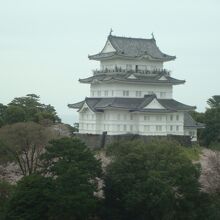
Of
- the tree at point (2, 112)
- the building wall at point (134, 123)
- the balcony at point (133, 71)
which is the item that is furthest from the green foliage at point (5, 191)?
the tree at point (2, 112)

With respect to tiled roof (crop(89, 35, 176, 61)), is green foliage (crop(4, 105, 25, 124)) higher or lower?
lower

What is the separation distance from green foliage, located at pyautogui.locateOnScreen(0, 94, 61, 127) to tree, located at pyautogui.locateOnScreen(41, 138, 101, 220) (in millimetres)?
16798

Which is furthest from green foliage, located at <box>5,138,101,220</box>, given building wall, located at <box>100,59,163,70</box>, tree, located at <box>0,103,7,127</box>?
tree, located at <box>0,103,7,127</box>

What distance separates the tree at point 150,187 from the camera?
2939 centimetres

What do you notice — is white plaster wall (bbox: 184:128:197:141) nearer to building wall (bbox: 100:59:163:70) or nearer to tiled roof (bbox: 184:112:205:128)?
tiled roof (bbox: 184:112:205:128)

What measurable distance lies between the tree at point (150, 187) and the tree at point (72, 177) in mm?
1185

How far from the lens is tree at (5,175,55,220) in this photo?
94.6 ft

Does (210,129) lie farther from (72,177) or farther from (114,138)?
(72,177)

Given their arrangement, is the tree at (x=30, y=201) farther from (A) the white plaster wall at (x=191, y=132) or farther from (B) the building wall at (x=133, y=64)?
(A) the white plaster wall at (x=191, y=132)

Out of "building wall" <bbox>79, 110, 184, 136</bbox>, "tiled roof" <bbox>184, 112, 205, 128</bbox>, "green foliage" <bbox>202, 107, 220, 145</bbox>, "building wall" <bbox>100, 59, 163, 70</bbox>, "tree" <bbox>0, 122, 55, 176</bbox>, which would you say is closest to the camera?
"tree" <bbox>0, 122, 55, 176</bbox>

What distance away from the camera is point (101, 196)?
109 feet

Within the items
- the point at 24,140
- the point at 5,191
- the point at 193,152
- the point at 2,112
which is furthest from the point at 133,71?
the point at 2,112

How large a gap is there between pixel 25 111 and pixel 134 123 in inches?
549

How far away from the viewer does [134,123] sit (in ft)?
138
